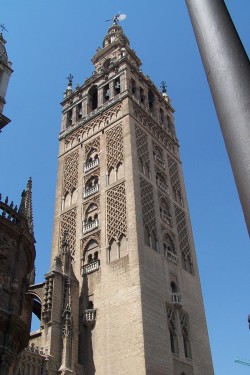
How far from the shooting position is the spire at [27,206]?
51.7ft

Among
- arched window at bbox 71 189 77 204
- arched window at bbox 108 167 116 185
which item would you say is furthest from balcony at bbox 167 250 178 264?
arched window at bbox 71 189 77 204

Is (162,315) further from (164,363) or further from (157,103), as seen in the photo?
(157,103)

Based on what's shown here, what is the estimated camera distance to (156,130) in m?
31.6

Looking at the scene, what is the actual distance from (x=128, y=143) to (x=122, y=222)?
571cm

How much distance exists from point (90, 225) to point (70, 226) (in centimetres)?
200

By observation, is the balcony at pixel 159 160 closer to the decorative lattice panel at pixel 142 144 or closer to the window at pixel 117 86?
the decorative lattice panel at pixel 142 144

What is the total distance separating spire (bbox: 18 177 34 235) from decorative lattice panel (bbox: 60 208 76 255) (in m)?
8.48

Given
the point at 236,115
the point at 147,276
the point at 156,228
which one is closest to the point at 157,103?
the point at 156,228

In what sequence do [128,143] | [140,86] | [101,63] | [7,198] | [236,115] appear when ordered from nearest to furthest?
[236,115] → [7,198] → [128,143] → [140,86] → [101,63]

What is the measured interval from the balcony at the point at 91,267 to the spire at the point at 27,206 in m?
6.82

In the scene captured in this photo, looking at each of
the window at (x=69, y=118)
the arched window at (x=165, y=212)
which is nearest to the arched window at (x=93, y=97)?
the window at (x=69, y=118)

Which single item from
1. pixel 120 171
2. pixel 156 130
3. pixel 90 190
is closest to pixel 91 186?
pixel 90 190

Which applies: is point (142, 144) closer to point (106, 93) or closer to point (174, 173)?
point (174, 173)

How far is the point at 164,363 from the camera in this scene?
1925cm
